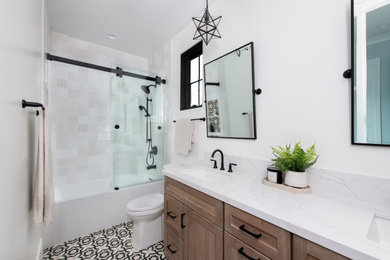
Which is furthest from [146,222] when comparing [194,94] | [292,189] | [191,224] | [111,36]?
[111,36]

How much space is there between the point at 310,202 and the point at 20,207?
1.56 meters

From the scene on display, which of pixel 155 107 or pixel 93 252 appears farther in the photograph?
pixel 155 107

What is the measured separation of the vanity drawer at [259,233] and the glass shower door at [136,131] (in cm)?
181

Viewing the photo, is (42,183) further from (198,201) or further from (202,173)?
(202,173)

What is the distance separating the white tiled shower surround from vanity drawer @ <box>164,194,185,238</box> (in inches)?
49.1

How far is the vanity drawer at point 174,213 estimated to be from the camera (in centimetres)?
138

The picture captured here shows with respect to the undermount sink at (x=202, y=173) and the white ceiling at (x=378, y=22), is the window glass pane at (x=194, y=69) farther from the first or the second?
the white ceiling at (x=378, y=22)

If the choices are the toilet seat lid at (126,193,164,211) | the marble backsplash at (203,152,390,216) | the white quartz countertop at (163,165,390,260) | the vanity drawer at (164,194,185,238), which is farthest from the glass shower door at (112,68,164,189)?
the marble backsplash at (203,152,390,216)

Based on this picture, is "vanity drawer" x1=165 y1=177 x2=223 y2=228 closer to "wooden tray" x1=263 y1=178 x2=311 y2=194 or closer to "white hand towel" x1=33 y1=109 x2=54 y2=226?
"wooden tray" x1=263 y1=178 x2=311 y2=194

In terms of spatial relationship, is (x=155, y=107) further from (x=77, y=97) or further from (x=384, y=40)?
(x=384, y=40)

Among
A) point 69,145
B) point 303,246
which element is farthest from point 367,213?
point 69,145

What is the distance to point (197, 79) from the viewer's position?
214cm

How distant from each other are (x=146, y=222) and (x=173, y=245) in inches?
18.1

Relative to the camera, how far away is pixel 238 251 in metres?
0.91
